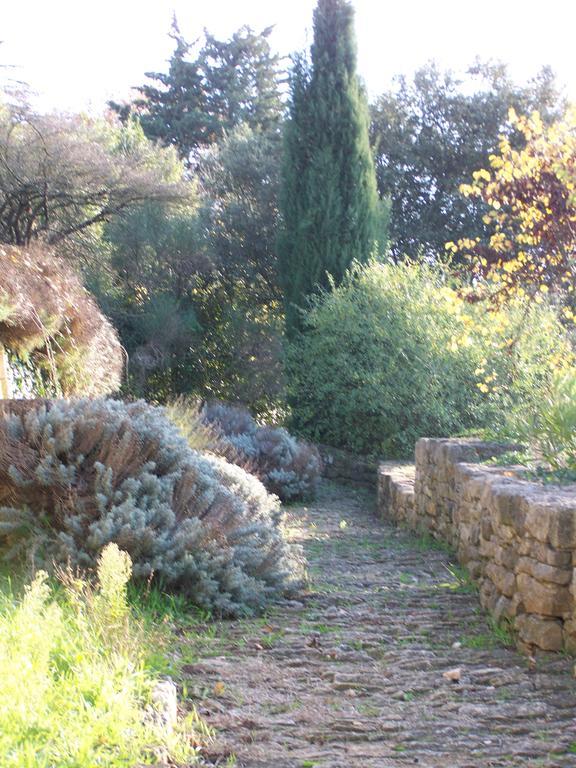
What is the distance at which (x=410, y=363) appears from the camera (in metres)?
11.4

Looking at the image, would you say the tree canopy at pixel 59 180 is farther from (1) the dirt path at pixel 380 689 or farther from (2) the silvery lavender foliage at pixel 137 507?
(1) the dirt path at pixel 380 689

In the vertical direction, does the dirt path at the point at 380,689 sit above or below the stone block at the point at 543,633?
below

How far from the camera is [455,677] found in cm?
377

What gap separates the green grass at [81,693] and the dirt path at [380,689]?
0.28 m

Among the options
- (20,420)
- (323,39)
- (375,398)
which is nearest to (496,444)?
(20,420)

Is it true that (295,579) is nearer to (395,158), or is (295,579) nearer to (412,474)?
(412,474)

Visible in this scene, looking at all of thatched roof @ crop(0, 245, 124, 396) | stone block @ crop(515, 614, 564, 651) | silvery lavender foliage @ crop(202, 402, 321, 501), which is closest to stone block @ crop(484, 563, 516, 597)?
stone block @ crop(515, 614, 564, 651)

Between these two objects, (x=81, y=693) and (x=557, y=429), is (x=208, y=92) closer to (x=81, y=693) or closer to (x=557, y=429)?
(x=557, y=429)

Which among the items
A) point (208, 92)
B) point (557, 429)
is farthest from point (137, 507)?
point (208, 92)

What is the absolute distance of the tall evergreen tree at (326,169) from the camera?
47.0 feet

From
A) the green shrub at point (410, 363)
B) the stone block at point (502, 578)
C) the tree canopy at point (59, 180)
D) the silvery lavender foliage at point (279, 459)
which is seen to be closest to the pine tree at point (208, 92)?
the tree canopy at point (59, 180)

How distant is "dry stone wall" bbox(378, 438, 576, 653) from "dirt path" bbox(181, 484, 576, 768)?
144 millimetres

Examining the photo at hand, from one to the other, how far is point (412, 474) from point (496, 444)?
10.5ft

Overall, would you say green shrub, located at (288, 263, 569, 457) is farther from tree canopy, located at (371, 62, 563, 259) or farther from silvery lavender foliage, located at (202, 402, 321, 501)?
tree canopy, located at (371, 62, 563, 259)
